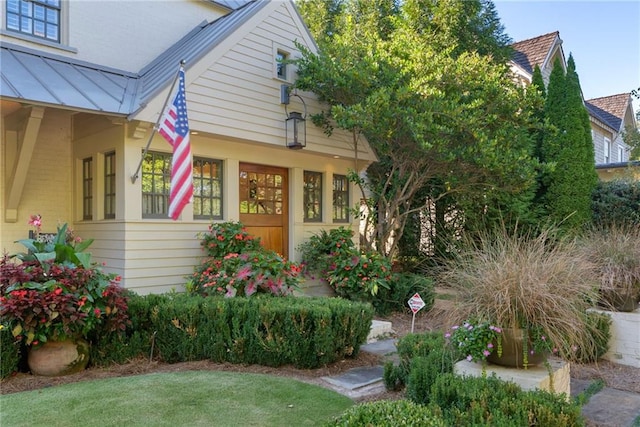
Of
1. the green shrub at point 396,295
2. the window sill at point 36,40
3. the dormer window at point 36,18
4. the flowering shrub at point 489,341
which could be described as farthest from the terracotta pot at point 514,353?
the dormer window at point 36,18

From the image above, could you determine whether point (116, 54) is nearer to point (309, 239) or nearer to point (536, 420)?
point (309, 239)

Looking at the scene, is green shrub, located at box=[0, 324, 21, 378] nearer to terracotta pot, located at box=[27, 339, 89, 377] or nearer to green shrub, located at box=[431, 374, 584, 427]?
terracotta pot, located at box=[27, 339, 89, 377]

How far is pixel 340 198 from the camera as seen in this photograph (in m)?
9.73

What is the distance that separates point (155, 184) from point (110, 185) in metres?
0.70

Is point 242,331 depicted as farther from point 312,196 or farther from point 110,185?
point 312,196

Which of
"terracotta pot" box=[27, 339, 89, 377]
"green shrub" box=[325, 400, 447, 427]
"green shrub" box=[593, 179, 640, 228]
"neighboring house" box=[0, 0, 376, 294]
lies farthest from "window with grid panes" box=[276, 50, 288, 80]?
"green shrub" box=[593, 179, 640, 228]

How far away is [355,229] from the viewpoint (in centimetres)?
972

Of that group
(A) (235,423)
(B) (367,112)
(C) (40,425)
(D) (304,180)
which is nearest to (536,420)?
(A) (235,423)

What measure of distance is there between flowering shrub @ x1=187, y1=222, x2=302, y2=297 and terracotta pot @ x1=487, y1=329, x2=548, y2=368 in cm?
300

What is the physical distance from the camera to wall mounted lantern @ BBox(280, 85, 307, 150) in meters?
7.87

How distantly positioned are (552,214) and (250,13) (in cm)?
807

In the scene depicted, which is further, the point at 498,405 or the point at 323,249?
the point at 323,249

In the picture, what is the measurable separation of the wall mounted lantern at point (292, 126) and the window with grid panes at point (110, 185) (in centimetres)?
A: 283

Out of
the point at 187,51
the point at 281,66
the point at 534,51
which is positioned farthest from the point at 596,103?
the point at 187,51
